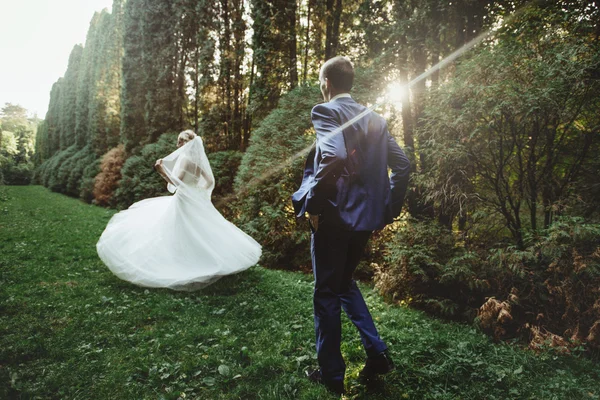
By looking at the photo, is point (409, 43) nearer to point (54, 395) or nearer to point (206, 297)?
point (206, 297)

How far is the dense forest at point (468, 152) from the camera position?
136 inches

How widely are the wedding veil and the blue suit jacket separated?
3556mm

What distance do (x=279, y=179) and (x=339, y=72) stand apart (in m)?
4.66

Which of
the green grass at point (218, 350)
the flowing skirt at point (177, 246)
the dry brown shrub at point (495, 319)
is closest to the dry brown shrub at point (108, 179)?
the green grass at point (218, 350)

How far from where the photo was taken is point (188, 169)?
18.3 ft

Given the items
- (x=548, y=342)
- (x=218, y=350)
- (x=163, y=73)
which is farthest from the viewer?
(x=163, y=73)

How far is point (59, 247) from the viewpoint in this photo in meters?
7.33

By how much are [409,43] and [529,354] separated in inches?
216

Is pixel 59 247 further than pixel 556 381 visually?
Yes

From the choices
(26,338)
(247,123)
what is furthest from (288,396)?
(247,123)

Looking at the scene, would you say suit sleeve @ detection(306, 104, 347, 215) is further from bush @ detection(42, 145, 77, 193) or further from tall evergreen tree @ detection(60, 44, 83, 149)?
tall evergreen tree @ detection(60, 44, 83, 149)

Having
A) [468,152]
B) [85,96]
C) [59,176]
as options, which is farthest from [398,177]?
[85,96]

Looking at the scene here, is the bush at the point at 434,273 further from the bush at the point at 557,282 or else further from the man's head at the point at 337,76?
the man's head at the point at 337,76

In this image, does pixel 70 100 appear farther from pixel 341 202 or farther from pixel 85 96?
pixel 341 202
